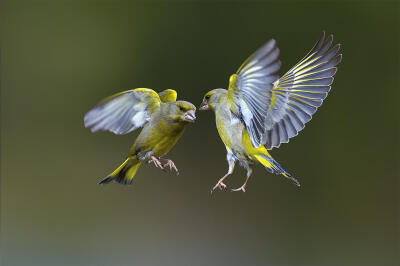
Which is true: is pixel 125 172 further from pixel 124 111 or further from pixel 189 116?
pixel 189 116

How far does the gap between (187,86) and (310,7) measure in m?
2.05

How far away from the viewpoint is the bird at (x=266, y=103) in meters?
1.93

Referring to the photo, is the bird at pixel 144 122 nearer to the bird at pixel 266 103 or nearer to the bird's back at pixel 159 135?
the bird's back at pixel 159 135

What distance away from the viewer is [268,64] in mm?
1806

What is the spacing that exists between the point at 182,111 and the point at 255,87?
43 cm

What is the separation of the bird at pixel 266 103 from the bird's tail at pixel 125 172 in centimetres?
46

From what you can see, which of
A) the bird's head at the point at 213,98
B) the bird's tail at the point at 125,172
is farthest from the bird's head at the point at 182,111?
the bird's tail at the point at 125,172

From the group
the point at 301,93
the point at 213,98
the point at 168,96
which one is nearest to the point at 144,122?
the point at 168,96

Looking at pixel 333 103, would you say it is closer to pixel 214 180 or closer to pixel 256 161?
pixel 214 180

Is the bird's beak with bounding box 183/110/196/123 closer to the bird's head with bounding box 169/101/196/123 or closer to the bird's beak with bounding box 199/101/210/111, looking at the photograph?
the bird's head with bounding box 169/101/196/123

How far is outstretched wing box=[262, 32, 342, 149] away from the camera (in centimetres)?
246

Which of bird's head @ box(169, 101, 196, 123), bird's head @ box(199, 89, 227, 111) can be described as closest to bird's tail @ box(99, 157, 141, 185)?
bird's head @ box(169, 101, 196, 123)

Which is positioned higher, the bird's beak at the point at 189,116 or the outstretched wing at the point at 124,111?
the outstretched wing at the point at 124,111

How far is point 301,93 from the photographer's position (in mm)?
2688
